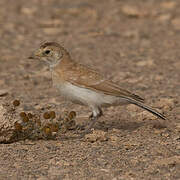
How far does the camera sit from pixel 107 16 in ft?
46.1

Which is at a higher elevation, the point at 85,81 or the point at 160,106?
the point at 85,81

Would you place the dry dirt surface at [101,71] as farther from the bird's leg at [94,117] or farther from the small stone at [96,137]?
the bird's leg at [94,117]

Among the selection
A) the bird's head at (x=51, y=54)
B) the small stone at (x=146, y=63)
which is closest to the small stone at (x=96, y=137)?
the bird's head at (x=51, y=54)

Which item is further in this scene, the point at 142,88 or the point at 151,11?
the point at 151,11

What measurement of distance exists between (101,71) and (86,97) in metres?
3.40

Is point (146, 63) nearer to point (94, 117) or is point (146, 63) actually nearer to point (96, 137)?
point (94, 117)

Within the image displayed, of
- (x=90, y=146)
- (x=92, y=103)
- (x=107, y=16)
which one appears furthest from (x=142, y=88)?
(x=107, y=16)

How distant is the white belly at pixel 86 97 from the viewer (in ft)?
21.6

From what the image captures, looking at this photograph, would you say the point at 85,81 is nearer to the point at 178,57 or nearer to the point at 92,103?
the point at 92,103

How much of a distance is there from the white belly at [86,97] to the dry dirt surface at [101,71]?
33 cm

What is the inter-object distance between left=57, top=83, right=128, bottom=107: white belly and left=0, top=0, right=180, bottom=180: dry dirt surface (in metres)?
0.33

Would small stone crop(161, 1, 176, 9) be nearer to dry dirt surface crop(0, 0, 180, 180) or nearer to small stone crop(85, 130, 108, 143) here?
dry dirt surface crop(0, 0, 180, 180)

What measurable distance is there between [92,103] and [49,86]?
2.56 meters

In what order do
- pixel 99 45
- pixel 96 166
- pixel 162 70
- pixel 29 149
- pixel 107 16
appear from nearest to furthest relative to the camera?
pixel 96 166 → pixel 29 149 → pixel 162 70 → pixel 99 45 → pixel 107 16
